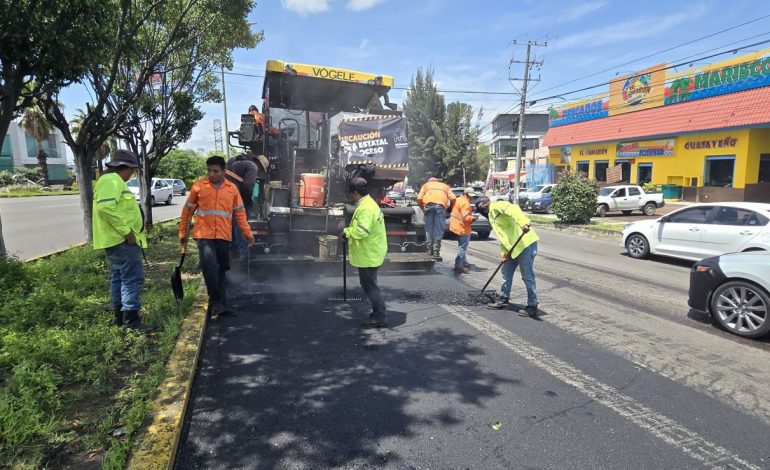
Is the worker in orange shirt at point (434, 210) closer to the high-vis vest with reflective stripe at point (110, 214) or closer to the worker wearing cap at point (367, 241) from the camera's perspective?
the worker wearing cap at point (367, 241)

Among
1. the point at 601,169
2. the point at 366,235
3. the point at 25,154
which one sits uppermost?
the point at 25,154

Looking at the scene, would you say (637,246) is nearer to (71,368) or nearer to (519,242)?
(519,242)

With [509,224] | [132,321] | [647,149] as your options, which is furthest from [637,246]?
[647,149]

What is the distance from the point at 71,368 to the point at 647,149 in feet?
99.1

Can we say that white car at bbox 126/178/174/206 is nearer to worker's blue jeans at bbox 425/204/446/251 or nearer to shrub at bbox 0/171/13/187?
shrub at bbox 0/171/13/187

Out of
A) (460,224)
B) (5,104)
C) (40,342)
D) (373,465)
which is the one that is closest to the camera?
(373,465)

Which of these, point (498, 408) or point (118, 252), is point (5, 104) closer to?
point (118, 252)

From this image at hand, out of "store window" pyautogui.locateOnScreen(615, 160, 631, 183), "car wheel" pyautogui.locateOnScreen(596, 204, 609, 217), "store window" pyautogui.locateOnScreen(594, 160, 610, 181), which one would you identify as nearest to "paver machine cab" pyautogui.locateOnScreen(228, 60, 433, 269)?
"car wheel" pyautogui.locateOnScreen(596, 204, 609, 217)

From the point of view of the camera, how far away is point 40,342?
3699mm

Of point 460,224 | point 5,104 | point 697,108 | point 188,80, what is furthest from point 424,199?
point 697,108

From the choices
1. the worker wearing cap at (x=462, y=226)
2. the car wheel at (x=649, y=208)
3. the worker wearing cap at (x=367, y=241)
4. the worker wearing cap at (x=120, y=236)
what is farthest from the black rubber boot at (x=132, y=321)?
the car wheel at (x=649, y=208)

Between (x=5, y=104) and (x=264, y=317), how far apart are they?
12.6ft

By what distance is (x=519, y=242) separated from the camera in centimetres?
555

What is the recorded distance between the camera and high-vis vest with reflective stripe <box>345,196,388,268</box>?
494cm
